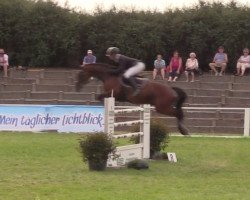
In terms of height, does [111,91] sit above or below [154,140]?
above

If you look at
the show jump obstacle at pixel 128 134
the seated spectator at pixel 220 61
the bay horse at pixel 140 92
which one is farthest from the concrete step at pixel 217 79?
the bay horse at pixel 140 92

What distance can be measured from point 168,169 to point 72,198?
510 cm

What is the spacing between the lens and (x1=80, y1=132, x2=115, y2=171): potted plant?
1487cm

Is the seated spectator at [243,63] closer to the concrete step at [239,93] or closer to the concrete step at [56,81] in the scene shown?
the concrete step at [239,93]

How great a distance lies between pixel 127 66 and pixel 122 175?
7.95 ft

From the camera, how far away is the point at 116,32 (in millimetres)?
37500

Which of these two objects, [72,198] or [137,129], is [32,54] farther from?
[72,198]

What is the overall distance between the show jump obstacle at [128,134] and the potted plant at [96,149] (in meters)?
0.50

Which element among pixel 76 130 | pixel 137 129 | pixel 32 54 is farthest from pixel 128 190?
pixel 32 54

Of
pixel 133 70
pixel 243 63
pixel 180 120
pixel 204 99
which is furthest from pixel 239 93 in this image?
pixel 133 70

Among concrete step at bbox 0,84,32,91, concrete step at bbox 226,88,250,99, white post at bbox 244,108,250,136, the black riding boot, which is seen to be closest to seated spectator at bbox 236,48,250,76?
concrete step at bbox 226,88,250,99

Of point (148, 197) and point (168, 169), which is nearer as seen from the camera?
point (148, 197)

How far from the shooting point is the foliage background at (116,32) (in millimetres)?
35969

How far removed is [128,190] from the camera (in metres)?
12.0
